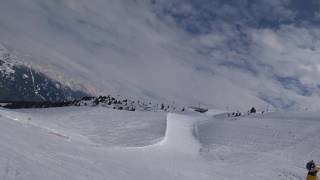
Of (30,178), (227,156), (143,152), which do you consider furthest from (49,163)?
(227,156)

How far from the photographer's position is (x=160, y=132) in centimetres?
5759

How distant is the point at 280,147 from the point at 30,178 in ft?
121

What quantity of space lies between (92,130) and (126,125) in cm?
557

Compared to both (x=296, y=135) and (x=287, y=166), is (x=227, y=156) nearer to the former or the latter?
(x=287, y=166)

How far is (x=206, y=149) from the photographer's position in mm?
45062

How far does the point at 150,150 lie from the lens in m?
40.2

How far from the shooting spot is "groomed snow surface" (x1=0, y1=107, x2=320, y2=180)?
14648mm

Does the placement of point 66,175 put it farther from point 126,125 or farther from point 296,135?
point 126,125

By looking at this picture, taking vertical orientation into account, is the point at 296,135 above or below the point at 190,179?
above

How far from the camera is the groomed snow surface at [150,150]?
14648 millimetres

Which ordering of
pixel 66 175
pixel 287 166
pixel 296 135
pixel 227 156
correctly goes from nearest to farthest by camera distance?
pixel 66 175, pixel 287 166, pixel 227 156, pixel 296 135

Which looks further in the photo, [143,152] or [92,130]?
[92,130]

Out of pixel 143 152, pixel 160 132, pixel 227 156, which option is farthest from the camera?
pixel 160 132

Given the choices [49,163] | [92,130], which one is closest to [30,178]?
[49,163]
